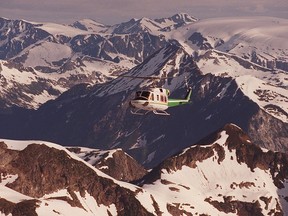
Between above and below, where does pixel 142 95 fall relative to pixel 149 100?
above

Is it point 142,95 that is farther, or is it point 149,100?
point 142,95

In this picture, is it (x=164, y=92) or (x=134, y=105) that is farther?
(x=164, y=92)

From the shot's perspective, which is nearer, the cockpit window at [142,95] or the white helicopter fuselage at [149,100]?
the white helicopter fuselage at [149,100]

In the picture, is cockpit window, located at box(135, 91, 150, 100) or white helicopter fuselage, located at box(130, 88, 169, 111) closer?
white helicopter fuselage, located at box(130, 88, 169, 111)
